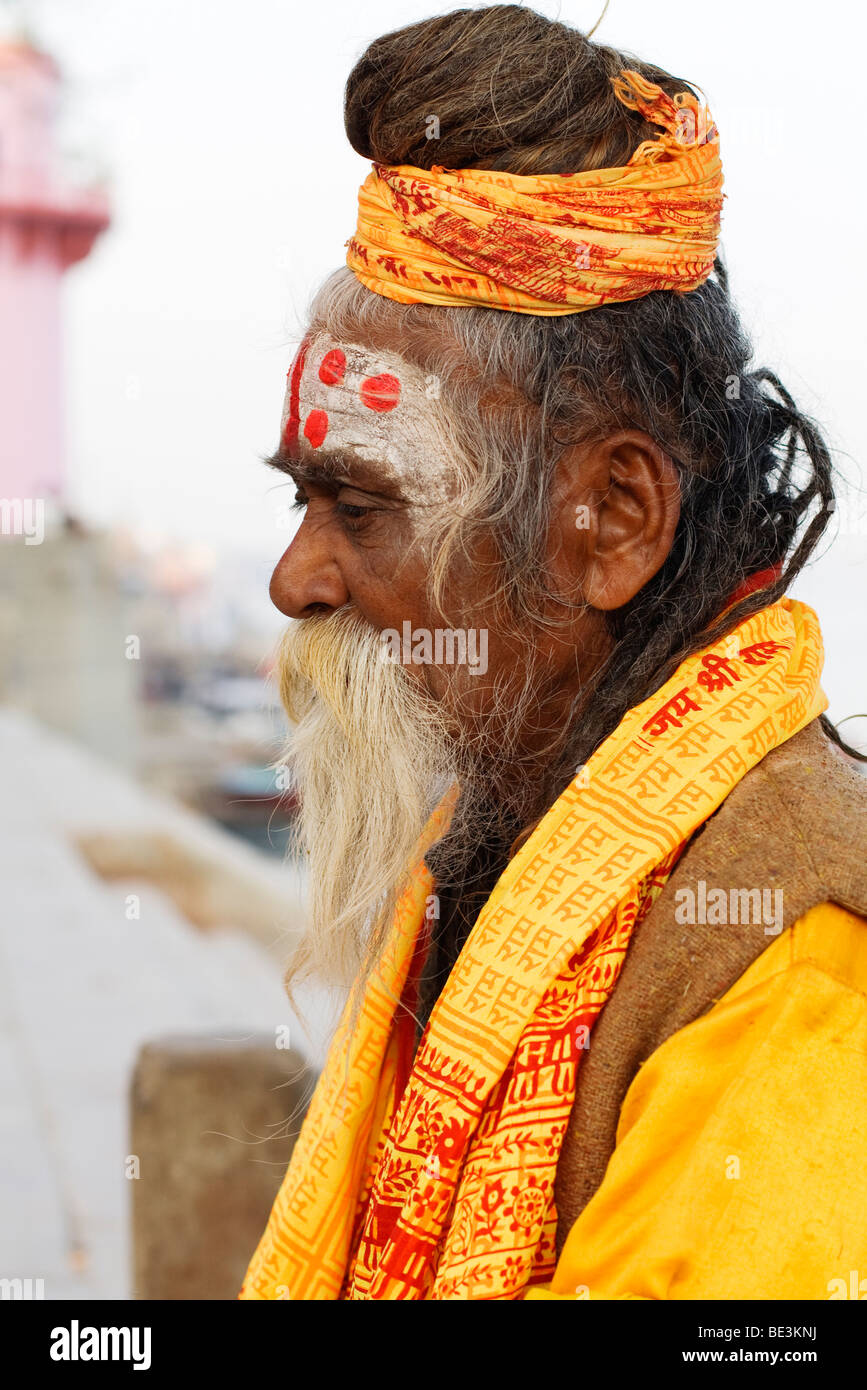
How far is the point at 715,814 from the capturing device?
1.65 metres

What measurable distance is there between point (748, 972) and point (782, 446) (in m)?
0.92

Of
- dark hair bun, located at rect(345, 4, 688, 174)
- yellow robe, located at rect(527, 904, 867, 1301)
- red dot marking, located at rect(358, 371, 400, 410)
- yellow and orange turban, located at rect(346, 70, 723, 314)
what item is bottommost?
yellow robe, located at rect(527, 904, 867, 1301)

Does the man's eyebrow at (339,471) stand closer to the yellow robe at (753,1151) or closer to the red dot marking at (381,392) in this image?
the red dot marking at (381,392)

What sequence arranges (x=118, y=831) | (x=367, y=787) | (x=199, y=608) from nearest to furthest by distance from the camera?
(x=367, y=787)
(x=118, y=831)
(x=199, y=608)

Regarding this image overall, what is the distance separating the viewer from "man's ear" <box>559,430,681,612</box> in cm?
186

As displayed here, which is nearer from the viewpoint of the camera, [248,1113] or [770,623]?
[770,623]

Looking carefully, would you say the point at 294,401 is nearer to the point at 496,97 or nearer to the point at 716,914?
the point at 496,97

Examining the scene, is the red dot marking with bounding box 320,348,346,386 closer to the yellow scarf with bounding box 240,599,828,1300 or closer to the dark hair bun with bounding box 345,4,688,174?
the dark hair bun with bounding box 345,4,688,174

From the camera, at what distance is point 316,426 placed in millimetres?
1924

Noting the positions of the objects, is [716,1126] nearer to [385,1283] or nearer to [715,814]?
[715,814]

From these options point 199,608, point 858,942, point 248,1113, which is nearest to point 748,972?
point 858,942

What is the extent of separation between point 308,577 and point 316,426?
0.22m

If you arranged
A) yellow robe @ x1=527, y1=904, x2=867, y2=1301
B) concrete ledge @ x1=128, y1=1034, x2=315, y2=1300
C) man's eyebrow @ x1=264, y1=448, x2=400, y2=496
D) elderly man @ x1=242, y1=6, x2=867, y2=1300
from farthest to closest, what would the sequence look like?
1. concrete ledge @ x1=128, y1=1034, x2=315, y2=1300
2. man's eyebrow @ x1=264, y1=448, x2=400, y2=496
3. elderly man @ x1=242, y1=6, x2=867, y2=1300
4. yellow robe @ x1=527, y1=904, x2=867, y2=1301

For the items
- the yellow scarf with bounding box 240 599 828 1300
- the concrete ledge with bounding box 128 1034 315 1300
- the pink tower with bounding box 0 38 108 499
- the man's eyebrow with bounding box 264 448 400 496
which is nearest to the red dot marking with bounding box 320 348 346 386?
the man's eyebrow with bounding box 264 448 400 496
